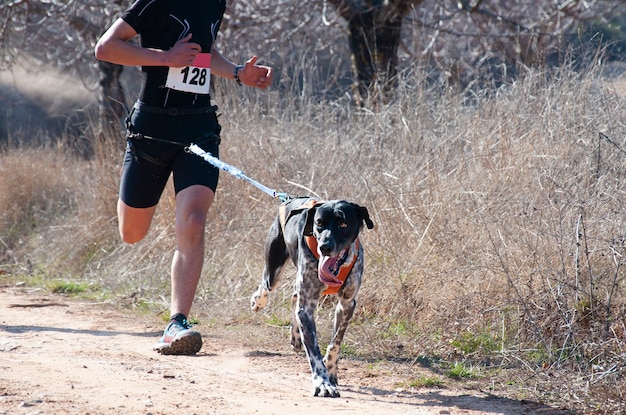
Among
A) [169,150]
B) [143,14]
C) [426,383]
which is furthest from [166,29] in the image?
[426,383]

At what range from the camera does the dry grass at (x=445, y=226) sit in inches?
205

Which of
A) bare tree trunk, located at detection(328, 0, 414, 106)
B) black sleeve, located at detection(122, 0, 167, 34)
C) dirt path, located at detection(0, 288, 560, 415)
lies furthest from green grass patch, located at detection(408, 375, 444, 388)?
bare tree trunk, located at detection(328, 0, 414, 106)

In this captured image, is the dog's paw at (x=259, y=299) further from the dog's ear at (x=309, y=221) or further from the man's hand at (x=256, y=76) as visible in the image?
the man's hand at (x=256, y=76)

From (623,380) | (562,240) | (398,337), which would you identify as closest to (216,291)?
(398,337)

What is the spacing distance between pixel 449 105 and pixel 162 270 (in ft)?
9.76

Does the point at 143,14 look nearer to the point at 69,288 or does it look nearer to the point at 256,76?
the point at 256,76

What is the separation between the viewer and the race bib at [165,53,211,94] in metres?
5.25

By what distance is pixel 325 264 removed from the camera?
14.9ft

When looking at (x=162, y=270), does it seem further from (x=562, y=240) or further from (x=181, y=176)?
(x=562, y=240)

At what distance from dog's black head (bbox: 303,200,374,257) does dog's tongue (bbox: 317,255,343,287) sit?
6 centimetres

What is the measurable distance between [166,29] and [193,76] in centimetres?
33

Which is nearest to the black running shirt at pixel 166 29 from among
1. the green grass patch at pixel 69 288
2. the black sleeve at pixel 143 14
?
the black sleeve at pixel 143 14

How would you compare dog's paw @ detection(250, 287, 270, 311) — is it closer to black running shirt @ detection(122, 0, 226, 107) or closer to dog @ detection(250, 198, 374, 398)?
dog @ detection(250, 198, 374, 398)

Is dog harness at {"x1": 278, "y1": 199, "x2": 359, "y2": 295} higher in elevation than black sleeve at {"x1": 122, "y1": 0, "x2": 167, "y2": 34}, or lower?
lower
